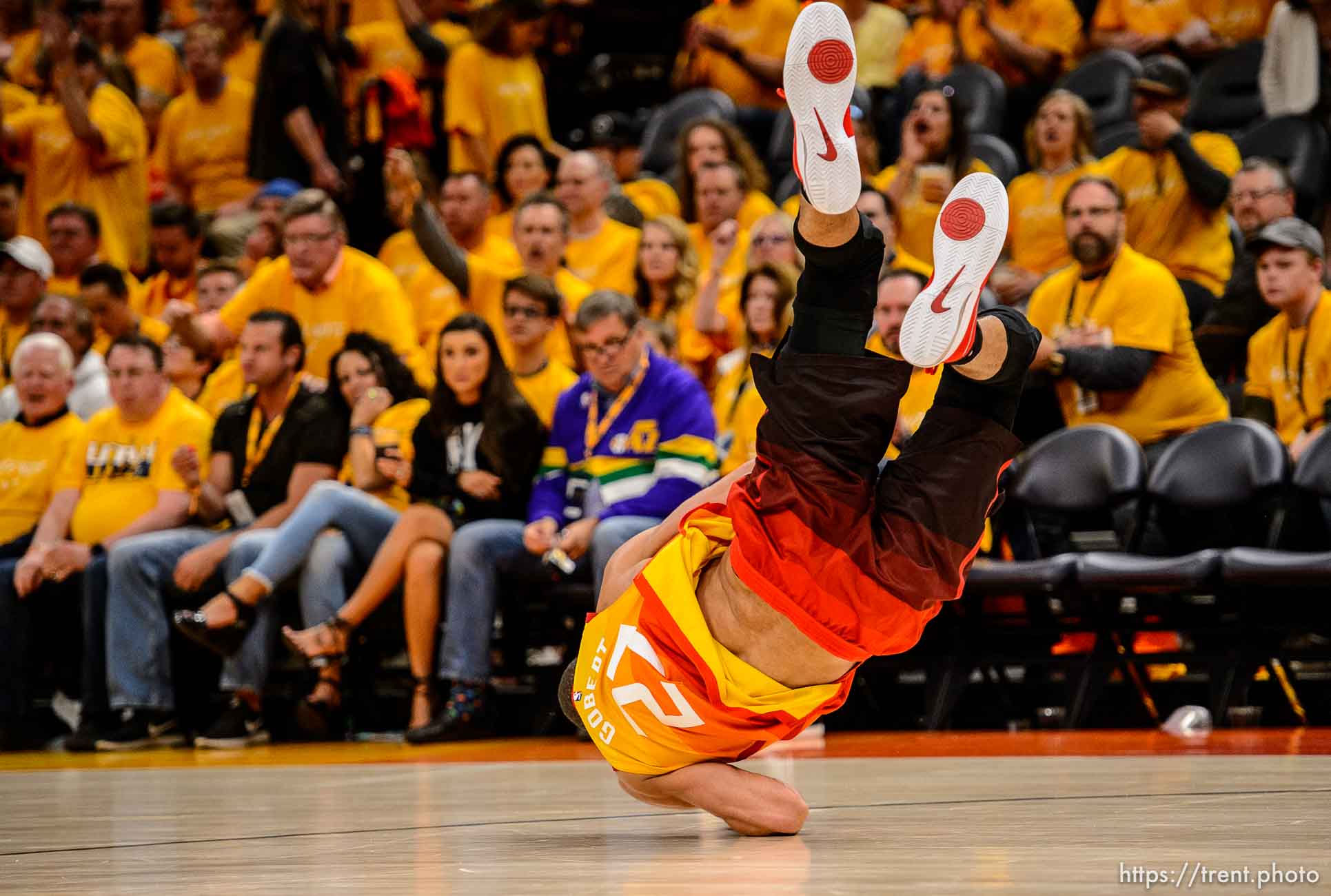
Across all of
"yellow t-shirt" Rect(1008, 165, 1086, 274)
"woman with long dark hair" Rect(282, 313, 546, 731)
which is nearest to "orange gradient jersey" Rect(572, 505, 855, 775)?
"woman with long dark hair" Rect(282, 313, 546, 731)

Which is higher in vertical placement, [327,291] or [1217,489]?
[327,291]

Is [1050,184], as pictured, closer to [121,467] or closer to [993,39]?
[993,39]

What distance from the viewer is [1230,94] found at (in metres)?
8.34

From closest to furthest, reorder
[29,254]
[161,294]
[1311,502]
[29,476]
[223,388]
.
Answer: [1311,502] → [29,476] → [223,388] → [29,254] → [161,294]

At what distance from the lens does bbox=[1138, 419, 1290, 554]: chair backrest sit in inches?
215

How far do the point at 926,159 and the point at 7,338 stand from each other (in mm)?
4814

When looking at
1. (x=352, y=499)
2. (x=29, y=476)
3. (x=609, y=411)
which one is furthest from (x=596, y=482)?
(x=29, y=476)

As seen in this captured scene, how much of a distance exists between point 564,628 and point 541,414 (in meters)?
0.88

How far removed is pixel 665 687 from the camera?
2.89 metres

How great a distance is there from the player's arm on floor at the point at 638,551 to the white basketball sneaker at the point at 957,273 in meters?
0.48

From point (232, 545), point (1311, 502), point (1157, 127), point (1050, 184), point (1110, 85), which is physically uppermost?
point (1110, 85)

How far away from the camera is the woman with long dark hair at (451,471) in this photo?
6.19 m

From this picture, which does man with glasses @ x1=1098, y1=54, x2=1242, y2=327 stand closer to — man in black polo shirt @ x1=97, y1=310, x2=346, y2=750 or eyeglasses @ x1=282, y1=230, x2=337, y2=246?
eyeglasses @ x1=282, y1=230, x2=337, y2=246

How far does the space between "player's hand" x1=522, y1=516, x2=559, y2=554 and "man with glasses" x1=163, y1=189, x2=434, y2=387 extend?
1.53 meters
